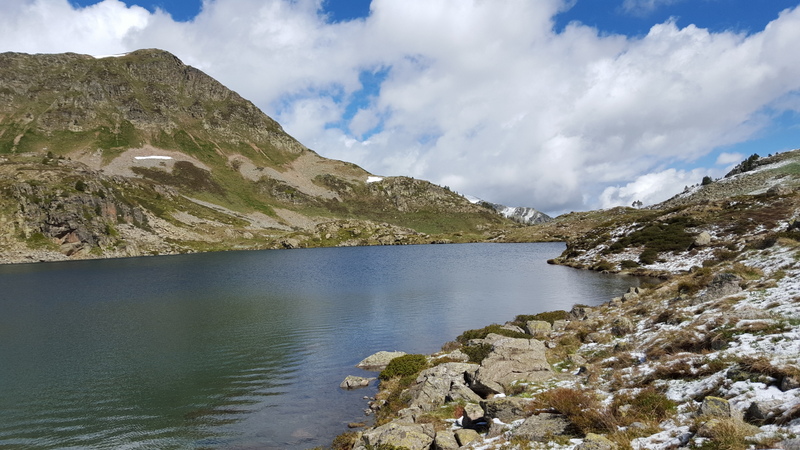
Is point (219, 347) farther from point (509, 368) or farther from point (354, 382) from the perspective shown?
point (509, 368)

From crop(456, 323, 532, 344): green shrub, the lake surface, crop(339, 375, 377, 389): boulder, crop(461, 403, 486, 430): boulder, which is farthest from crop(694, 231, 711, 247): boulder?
crop(461, 403, 486, 430): boulder

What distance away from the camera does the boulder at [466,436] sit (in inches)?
594

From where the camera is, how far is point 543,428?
13727 mm

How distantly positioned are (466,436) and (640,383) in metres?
7.11

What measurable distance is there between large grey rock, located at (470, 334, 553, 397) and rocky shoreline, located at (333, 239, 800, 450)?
0.07 meters

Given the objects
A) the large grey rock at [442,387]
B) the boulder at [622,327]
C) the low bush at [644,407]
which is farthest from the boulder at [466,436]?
the boulder at [622,327]

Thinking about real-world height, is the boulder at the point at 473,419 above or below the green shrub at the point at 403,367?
above

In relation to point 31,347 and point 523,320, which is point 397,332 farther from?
point 31,347

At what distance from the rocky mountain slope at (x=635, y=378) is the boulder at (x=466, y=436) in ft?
0.26

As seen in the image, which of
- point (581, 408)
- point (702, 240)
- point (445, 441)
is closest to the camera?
→ point (581, 408)

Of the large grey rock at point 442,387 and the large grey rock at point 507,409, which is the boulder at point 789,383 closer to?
the large grey rock at point 507,409

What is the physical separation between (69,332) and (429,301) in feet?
136

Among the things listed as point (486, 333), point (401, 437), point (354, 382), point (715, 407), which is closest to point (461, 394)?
point (401, 437)

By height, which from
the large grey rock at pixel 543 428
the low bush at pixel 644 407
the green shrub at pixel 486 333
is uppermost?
the low bush at pixel 644 407
